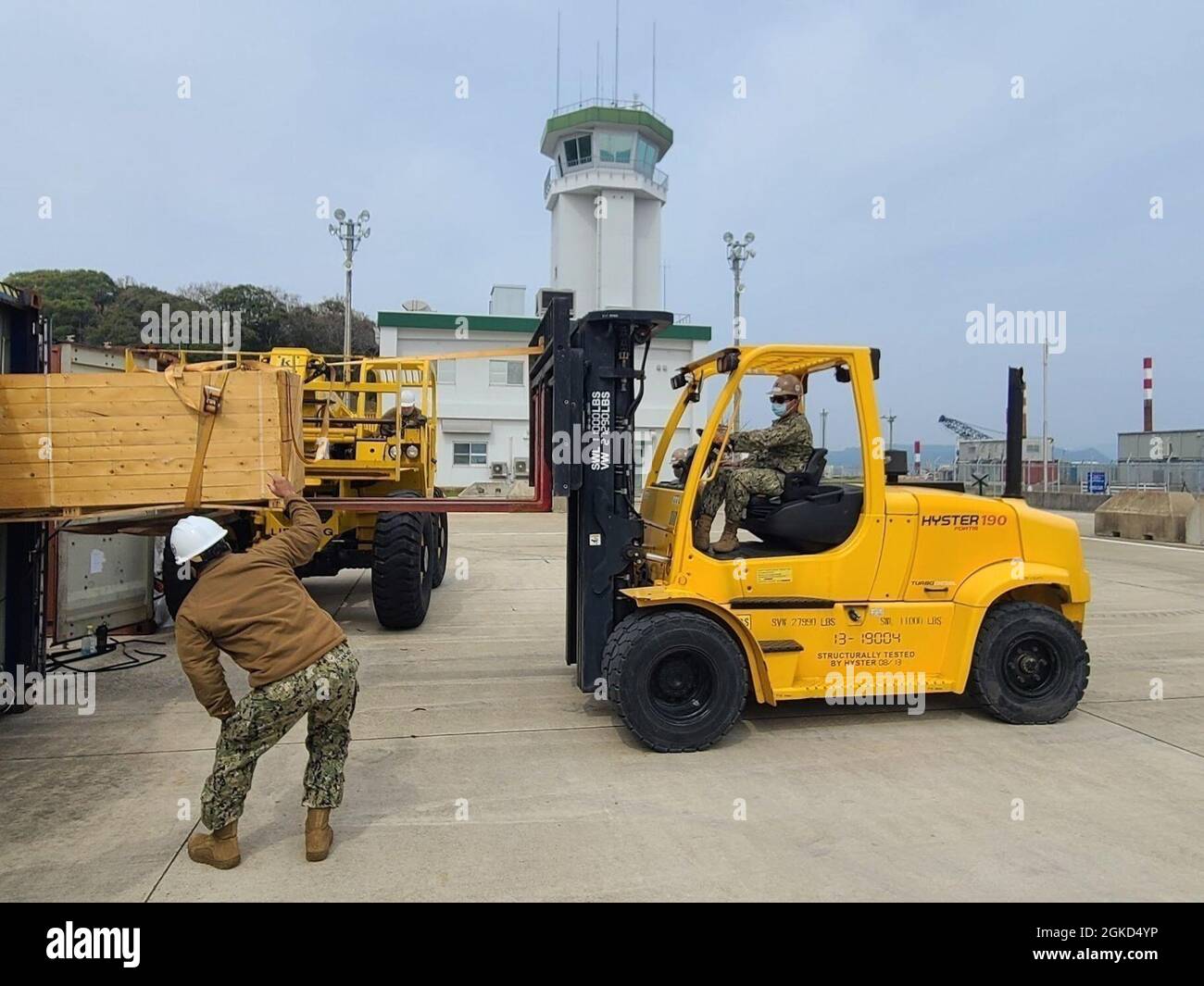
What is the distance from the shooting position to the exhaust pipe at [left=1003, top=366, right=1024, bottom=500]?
6523 mm

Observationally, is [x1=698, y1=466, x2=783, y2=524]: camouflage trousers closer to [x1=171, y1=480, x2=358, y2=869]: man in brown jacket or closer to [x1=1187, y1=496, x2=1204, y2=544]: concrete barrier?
[x1=171, y1=480, x2=358, y2=869]: man in brown jacket

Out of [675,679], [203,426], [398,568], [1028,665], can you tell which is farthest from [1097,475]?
[203,426]

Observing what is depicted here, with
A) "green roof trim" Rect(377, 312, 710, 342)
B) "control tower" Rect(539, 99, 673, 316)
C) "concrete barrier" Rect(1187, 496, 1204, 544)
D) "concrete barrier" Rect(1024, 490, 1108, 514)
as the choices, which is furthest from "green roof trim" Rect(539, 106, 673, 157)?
"concrete barrier" Rect(1187, 496, 1204, 544)

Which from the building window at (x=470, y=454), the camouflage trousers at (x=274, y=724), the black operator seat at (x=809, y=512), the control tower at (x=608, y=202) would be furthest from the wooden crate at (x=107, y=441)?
the control tower at (x=608, y=202)

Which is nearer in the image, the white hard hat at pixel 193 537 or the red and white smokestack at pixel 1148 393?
the white hard hat at pixel 193 537

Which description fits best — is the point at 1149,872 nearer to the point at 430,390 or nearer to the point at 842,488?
the point at 842,488

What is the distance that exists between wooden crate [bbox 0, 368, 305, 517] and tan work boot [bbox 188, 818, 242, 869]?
2.05 metres

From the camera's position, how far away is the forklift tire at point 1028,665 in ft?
19.7

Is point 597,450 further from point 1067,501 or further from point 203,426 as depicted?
point 1067,501

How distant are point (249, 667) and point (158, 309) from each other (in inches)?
1871

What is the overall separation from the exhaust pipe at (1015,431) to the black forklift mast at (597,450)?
2.69 m

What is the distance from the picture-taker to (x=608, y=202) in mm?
46094

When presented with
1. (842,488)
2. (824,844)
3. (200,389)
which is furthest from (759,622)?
(200,389)

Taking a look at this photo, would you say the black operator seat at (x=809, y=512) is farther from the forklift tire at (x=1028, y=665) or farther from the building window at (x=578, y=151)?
the building window at (x=578, y=151)
